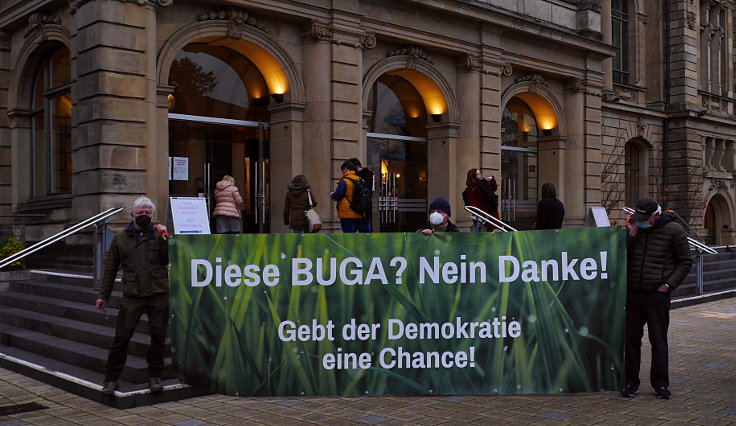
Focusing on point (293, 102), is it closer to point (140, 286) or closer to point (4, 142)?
point (4, 142)

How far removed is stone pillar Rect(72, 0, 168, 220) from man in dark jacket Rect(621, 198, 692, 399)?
9366 millimetres

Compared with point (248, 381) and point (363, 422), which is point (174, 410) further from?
point (363, 422)

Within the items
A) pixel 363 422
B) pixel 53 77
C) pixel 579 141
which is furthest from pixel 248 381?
pixel 579 141

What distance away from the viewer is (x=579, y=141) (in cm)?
2475

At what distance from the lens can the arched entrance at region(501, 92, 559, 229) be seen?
2358 cm

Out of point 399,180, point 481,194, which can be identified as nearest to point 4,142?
point 399,180

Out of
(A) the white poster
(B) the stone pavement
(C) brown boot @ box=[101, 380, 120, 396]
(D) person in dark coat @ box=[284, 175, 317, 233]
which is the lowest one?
(B) the stone pavement

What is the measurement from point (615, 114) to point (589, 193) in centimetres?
553

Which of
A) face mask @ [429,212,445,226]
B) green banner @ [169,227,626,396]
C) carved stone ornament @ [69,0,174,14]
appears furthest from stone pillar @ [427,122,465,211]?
green banner @ [169,227,626,396]

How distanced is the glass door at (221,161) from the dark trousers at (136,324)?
832 centimetres

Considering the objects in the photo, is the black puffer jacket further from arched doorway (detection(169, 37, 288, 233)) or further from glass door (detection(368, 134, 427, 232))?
glass door (detection(368, 134, 427, 232))

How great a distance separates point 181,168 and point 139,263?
8.55 m

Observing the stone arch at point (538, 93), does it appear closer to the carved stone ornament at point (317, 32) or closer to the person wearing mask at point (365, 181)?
the carved stone ornament at point (317, 32)

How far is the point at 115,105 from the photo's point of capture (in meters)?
13.9
